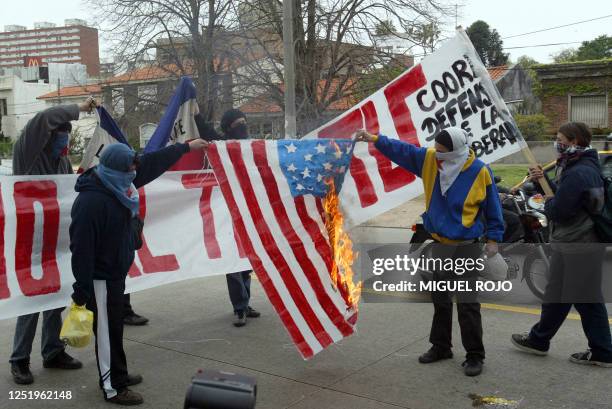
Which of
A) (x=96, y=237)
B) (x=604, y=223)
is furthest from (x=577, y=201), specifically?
(x=96, y=237)

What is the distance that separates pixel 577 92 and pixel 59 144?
30.6 metres

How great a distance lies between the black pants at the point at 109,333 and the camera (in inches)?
180

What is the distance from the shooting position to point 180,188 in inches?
247

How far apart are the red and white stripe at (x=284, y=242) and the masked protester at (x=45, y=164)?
3.92 ft

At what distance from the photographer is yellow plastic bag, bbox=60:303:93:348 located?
4.32 metres

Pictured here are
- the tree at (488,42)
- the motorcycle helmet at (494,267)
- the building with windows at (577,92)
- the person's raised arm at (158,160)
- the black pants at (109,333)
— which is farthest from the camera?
the tree at (488,42)

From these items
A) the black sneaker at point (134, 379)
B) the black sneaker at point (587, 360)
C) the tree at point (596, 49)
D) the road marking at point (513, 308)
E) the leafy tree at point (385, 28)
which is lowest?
the road marking at point (513, 308)

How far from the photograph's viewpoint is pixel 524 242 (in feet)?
25.0

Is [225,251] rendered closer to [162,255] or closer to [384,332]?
[162,255]

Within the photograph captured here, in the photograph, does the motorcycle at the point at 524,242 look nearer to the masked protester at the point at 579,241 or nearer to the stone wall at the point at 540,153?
the masked protester at the point at 579,241

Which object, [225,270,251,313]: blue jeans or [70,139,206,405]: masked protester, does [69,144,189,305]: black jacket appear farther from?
[225,270,251,313]: blue jeans

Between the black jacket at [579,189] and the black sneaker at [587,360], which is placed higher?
the black jacket at [579,189]

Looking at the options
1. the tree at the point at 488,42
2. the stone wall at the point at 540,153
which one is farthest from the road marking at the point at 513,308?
the tree at the point at 488,42

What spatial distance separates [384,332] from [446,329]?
0.95 metres
